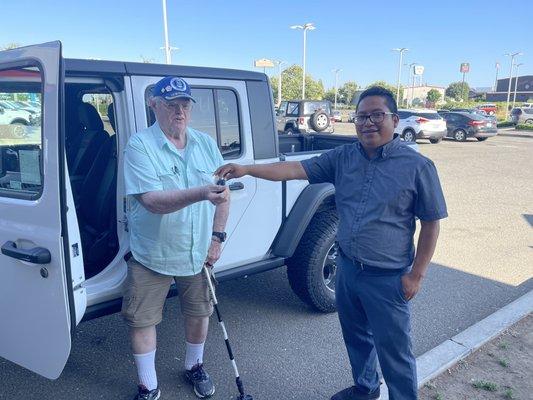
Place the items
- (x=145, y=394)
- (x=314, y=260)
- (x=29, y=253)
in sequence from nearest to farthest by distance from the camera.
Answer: (x=29, y=253) < (x=145, y=394) < (x=314, y=260)

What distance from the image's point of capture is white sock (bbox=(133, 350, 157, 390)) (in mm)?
2748

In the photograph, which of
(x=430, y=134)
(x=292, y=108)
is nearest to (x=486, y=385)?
(x=292, y=108)

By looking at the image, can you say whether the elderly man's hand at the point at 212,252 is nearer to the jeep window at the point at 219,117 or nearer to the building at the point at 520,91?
the jeep window at the point at 219,117

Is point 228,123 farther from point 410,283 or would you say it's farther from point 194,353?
point 410,283

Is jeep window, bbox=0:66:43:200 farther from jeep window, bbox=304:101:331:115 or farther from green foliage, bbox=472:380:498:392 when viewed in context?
jeep window, bbox=304:101:331:115

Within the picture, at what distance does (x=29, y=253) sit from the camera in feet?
7.04

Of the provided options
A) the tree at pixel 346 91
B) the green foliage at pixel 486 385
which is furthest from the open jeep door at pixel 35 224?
the tree at pixel 346 91

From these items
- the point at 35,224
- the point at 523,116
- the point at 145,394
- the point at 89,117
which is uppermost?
the point at 89,117

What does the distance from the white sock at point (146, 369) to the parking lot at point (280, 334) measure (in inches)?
10.5

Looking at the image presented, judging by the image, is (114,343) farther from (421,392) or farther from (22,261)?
(421,392)

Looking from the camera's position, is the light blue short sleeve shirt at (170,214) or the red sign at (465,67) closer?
the light blue short sleeve shirt at (170,214)

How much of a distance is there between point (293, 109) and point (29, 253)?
18.7 m

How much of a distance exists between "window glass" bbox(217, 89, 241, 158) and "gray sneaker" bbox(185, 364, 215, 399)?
144 centimetres

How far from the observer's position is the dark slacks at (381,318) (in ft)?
8.04
